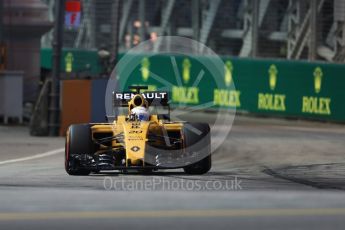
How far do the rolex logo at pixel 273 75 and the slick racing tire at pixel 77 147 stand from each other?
2253 cm

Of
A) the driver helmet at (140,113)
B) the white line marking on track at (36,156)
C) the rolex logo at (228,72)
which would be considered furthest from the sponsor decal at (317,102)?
the driver helmet at (140,113)

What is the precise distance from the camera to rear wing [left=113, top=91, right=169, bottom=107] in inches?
647

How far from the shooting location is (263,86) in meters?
38.9

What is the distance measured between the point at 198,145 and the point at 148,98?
3.70ft

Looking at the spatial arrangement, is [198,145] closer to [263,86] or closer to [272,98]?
[272,98]

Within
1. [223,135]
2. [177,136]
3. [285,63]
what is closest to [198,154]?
[177,136]

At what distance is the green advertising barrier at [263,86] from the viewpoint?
1377 inches

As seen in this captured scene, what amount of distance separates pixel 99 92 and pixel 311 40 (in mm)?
10384

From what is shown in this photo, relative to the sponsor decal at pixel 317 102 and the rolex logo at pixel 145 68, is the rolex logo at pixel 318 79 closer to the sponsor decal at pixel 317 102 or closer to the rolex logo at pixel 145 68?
the sponsor decal at pixel 317 102

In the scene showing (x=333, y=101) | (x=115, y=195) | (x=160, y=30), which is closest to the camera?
(x=115, y=195)

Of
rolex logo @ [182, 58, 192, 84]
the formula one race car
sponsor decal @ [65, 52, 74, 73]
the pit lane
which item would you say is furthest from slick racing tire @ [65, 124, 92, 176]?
sponsor decal @ [65, 52, 74, 73]

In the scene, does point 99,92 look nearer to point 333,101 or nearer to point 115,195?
point 333,101

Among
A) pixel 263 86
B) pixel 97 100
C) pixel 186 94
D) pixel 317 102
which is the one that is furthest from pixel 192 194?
pixel 186 94

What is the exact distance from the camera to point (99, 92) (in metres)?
28.5
